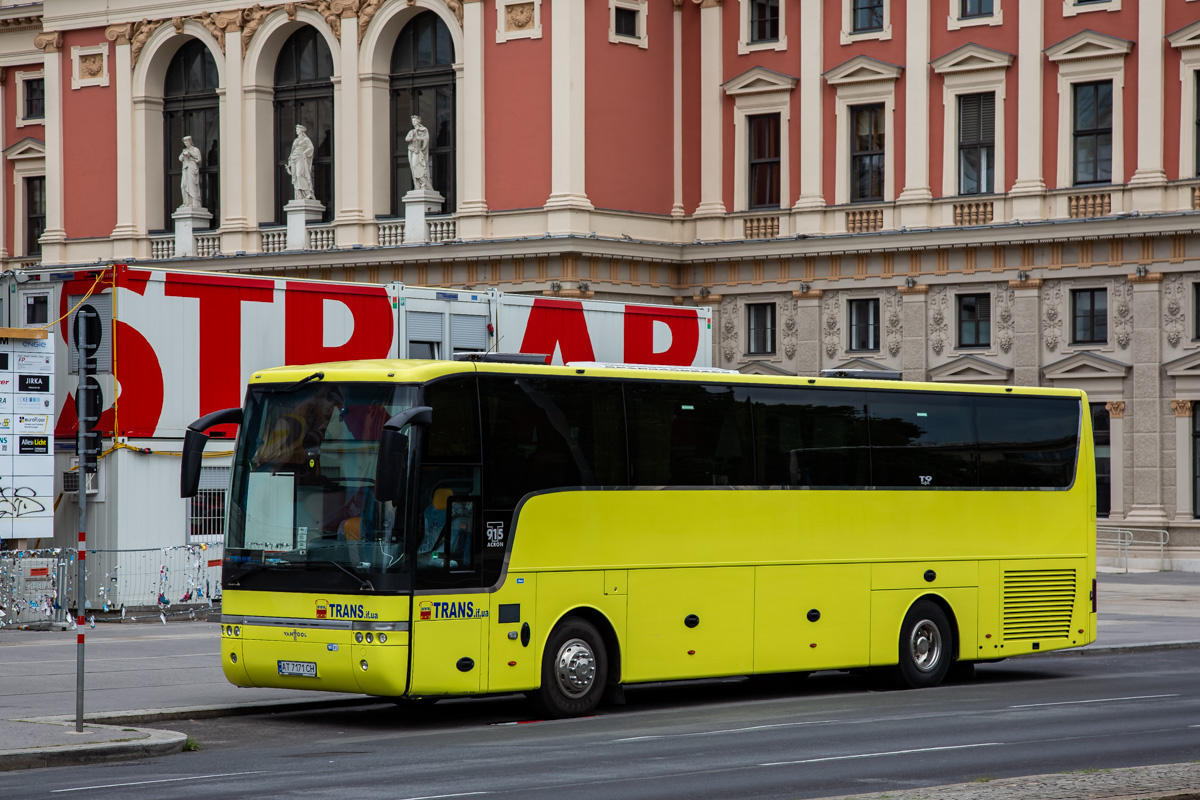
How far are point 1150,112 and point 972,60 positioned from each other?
468 centimetres

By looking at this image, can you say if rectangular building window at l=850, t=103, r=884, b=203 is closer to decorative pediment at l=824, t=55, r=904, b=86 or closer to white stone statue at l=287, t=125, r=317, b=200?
decorative pediment at l=824, t=55, r=904, b=86

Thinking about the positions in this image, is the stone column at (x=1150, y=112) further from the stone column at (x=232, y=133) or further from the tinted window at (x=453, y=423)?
the tinted window at (x=453, y=423)

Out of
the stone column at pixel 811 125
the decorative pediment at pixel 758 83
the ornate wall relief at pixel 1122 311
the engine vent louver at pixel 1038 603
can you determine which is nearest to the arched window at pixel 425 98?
the decorative pediment at pixel 758 83

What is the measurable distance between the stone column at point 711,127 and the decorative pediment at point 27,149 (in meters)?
21.9

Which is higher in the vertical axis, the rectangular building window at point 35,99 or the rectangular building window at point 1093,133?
the rectangular building window at point 35,99

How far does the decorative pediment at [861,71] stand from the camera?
4716 cm

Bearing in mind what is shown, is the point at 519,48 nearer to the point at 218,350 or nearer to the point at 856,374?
the point at 218,350

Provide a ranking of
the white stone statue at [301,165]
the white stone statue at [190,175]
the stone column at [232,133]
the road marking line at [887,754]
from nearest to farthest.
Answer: the road marking line at [887,754], the white stone statue at [301,165], the stone column at [232,133], the white stone statue at [190,175]

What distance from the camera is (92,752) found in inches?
579

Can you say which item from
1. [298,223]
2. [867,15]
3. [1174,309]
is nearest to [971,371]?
[1174,309]

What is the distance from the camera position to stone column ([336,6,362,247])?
50969 mm

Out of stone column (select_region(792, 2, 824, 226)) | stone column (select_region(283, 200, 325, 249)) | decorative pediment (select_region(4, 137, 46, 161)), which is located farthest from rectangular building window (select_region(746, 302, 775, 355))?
decorative pediment (select_region(4, 137, 46, 161))

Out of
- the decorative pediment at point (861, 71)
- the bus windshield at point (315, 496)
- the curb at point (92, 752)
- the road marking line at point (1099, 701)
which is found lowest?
the road marking line at point (1099, 701)

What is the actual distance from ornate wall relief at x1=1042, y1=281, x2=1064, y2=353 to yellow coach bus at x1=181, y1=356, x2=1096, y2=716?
22810 millimetres
